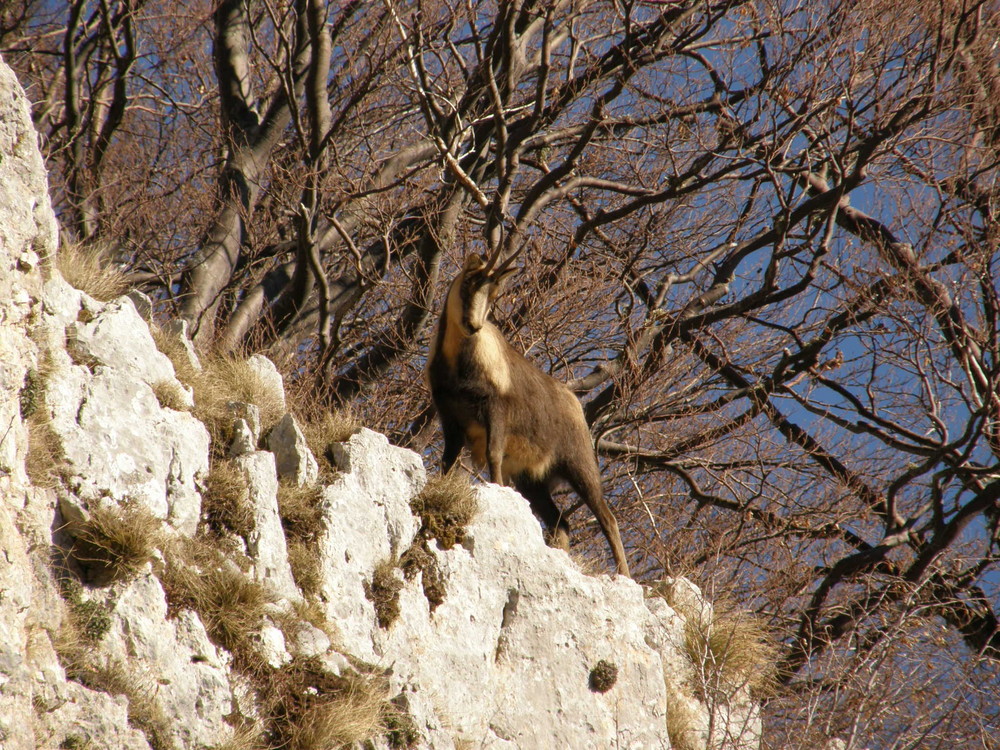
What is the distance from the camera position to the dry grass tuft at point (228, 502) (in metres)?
4.80

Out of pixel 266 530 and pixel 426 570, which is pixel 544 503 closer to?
pixel 426 570

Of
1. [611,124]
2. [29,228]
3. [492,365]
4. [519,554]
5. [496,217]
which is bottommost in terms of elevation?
[519,554]

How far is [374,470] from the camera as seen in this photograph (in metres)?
5.62

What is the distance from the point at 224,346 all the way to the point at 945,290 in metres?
6.66

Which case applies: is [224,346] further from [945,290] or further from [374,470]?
[945,290]

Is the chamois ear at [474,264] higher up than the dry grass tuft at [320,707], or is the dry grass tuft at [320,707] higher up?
the chamois ear at [474,264]

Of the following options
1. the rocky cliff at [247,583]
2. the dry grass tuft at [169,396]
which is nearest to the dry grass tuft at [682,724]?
the rocky cliff at [247,583]

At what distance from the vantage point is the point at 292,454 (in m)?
5.39

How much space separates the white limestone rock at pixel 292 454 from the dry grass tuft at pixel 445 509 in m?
0.66

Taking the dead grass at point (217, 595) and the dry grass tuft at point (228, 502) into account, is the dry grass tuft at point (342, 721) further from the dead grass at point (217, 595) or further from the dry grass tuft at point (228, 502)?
the dry grass tuft at point (228, 502)

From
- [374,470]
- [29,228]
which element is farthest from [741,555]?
[29,228]

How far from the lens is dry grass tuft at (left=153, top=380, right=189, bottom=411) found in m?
5.03

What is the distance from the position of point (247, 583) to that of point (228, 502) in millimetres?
470

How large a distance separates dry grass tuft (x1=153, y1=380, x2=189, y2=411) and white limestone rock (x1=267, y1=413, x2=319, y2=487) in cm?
55
